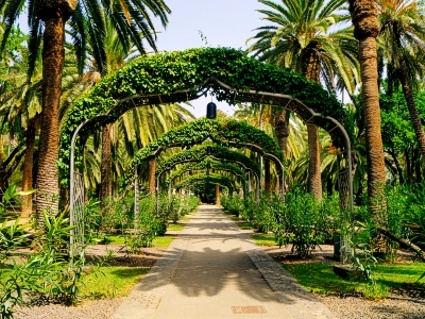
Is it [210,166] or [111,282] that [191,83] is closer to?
[111,282]

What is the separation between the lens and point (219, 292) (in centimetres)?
732

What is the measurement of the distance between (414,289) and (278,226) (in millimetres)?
4998

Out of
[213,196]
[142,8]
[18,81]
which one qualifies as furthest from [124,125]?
[213,196]

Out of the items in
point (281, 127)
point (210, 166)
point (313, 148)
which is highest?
point (281, 127)

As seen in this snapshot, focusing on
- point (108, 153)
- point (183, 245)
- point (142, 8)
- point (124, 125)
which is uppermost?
point (142, 8)

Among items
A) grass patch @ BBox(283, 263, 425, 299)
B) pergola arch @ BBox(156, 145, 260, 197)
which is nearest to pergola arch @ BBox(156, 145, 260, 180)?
pergola arch @ BBox(156, 145, 260, 197)

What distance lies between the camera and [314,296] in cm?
690

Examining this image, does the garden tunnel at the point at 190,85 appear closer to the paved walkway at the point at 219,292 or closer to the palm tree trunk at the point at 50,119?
the palm tree trunk at the point at 50,119

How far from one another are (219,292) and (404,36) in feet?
51.4

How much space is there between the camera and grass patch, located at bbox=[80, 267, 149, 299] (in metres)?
6.95

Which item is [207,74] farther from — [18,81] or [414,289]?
[18,81]

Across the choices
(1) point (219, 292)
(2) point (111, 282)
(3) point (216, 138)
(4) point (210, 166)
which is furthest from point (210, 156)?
(1) point (219, 292)

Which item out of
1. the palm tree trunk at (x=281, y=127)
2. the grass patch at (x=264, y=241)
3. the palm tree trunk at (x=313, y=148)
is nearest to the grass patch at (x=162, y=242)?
the grass patch at (x=264, y=241)

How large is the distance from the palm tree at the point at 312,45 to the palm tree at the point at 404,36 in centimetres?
163
